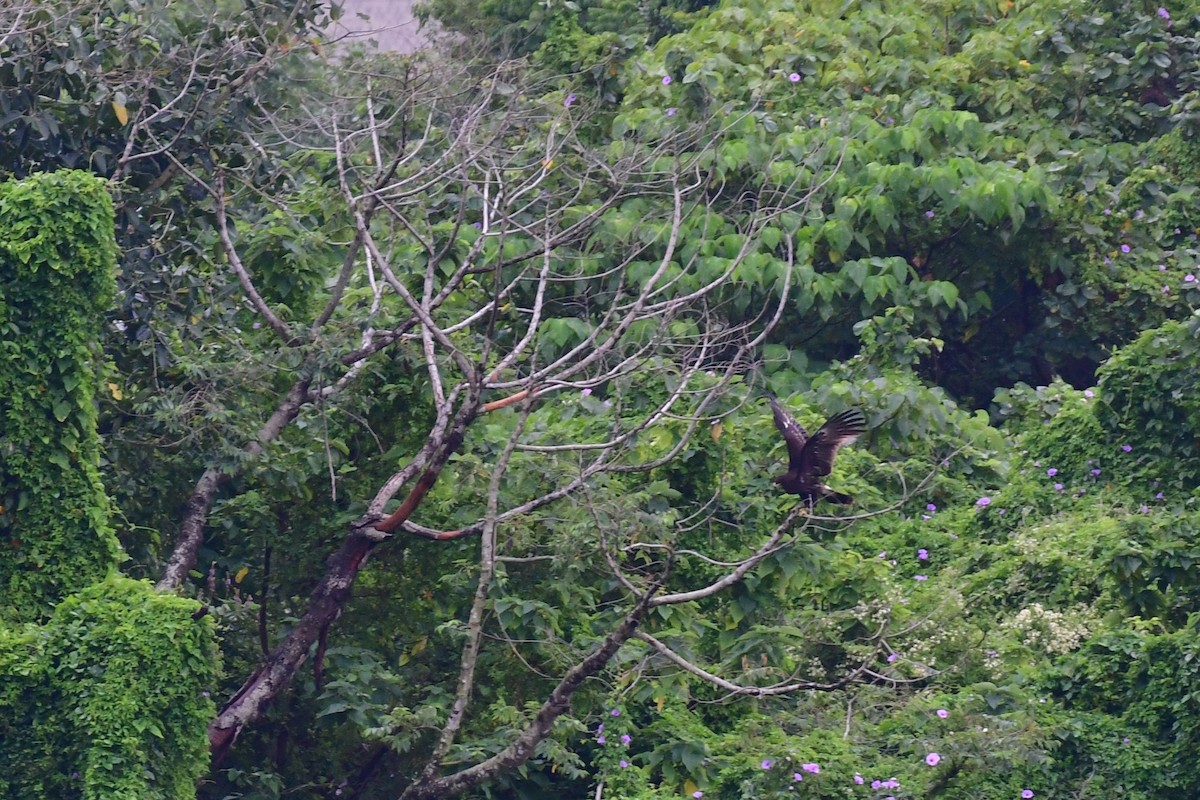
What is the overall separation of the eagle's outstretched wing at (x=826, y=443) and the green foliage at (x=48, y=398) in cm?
260

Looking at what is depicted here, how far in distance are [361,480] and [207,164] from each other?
1.57 m

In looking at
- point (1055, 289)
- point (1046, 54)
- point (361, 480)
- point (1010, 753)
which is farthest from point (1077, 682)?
point (1046, 54)

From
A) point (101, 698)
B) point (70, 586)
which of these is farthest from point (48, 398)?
point (101, 698)

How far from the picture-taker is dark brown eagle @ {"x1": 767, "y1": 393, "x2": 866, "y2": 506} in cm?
647

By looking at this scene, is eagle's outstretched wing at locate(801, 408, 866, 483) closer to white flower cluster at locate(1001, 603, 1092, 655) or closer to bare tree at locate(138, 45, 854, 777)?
bare tree at locate(138, 45, 854, 777)

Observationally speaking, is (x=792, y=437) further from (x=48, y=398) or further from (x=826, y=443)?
(x=48, y=398)

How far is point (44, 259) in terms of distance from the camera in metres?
6.25

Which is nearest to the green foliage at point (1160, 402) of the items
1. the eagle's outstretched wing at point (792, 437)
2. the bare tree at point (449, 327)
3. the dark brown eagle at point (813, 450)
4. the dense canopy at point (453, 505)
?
the dense canopy at point (453, 505)

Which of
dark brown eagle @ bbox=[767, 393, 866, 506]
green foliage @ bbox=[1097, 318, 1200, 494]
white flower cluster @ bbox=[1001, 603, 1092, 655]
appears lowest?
white flower cluster @ bbox=[1001, 603, 1092, 655]

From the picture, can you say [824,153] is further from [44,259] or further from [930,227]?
[44,259]

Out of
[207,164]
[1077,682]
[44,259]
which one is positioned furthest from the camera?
[207,164]

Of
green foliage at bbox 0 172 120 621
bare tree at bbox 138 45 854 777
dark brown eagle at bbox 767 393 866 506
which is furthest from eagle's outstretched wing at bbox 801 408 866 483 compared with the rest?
green foliage at bbox 0 172 120 621

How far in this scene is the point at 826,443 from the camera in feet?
21.5

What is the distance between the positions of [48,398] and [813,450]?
2.84 m
